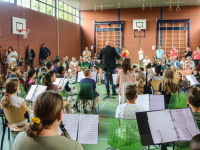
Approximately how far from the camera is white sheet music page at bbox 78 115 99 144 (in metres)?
2.49

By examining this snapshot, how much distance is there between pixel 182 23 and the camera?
17.6 meters

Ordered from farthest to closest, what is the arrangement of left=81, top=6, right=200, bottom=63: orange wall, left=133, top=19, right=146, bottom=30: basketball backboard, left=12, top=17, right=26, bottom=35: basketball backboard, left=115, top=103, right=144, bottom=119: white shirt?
1. left=133, top=19, right=146, bottom=30: basketball backboard
2. left=81, top=6, right=200, bottom=63: orange wall
3. left=12, top=17, right=26, bottom=35: basketball backboard
4. left=115, top=103, right=144, bottom=119: white shirt

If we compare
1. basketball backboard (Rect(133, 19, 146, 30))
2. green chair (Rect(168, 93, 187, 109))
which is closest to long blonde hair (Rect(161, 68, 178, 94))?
green chair (Rect(168, 93, 187, 109))

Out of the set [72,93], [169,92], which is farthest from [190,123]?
→ [72,93]

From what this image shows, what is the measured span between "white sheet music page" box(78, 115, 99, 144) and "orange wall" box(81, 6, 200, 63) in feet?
53.8

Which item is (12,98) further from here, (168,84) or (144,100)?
(168,84)

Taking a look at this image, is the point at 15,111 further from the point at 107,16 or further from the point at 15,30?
the point at 107,16

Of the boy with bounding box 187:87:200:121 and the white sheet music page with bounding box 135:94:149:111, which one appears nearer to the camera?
the boy with bounding box 187:87:200:121

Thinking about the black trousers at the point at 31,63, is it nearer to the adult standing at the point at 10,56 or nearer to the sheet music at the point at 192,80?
the adult standing at the point at 10,56

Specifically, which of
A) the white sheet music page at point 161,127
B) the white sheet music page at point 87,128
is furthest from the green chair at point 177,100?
the white sheet music page at point 87,128

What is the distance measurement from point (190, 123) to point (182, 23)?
16.9 m

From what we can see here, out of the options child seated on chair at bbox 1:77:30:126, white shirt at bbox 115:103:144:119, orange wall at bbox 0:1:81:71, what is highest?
orange wall at bbox 0:1:81:71

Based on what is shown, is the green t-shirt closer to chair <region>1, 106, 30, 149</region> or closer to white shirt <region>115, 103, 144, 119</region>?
white shirt <region>115, 103, 144, 119</region>

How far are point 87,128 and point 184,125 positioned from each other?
1.06 metres
